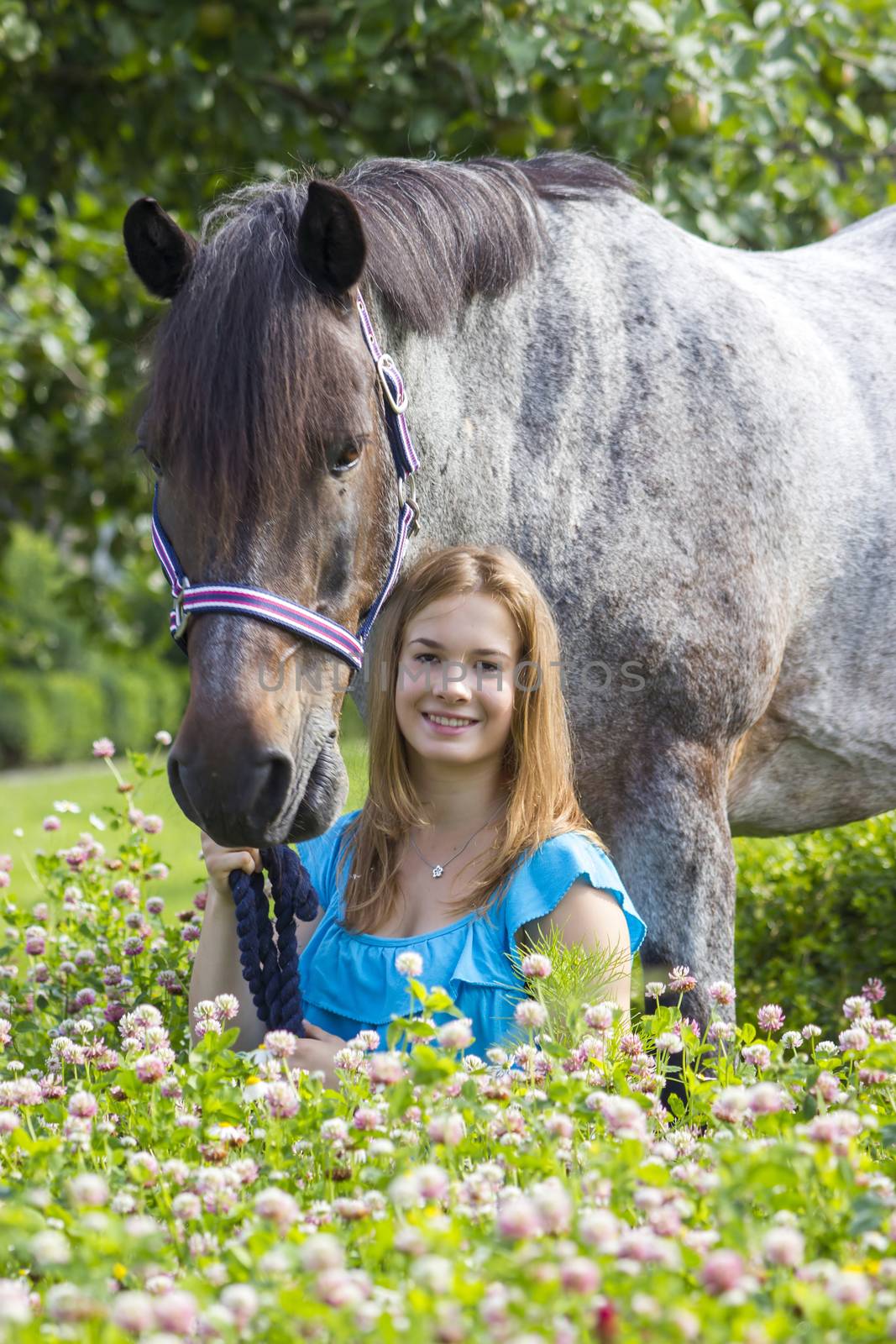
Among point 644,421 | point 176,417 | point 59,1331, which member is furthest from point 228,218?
point 59,1331

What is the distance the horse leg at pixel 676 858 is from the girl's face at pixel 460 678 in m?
0.36

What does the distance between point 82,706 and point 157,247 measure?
42.7ft

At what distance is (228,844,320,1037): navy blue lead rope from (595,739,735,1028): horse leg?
2.12ft

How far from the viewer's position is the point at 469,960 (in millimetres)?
2242

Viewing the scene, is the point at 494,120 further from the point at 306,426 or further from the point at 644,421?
the point at 306,426

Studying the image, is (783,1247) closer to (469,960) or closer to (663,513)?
(469,960)

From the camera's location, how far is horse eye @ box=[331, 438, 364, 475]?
2.16 meters

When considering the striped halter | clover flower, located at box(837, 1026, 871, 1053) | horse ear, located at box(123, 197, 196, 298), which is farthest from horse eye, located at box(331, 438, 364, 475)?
clover flower, located at box(837, 1026, 871, 1053)

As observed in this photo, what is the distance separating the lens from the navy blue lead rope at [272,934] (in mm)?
2258

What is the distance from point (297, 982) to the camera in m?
2.27

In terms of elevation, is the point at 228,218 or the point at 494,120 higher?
the point at 494,120

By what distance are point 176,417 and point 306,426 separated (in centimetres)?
20

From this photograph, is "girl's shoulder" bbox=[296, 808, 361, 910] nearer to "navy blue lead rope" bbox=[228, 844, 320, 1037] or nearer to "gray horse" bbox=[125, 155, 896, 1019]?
"navy blue lead rope" bbox=[228, 844, 320, 1037]

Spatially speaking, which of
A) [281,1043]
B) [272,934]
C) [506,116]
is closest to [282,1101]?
[281,1043]
